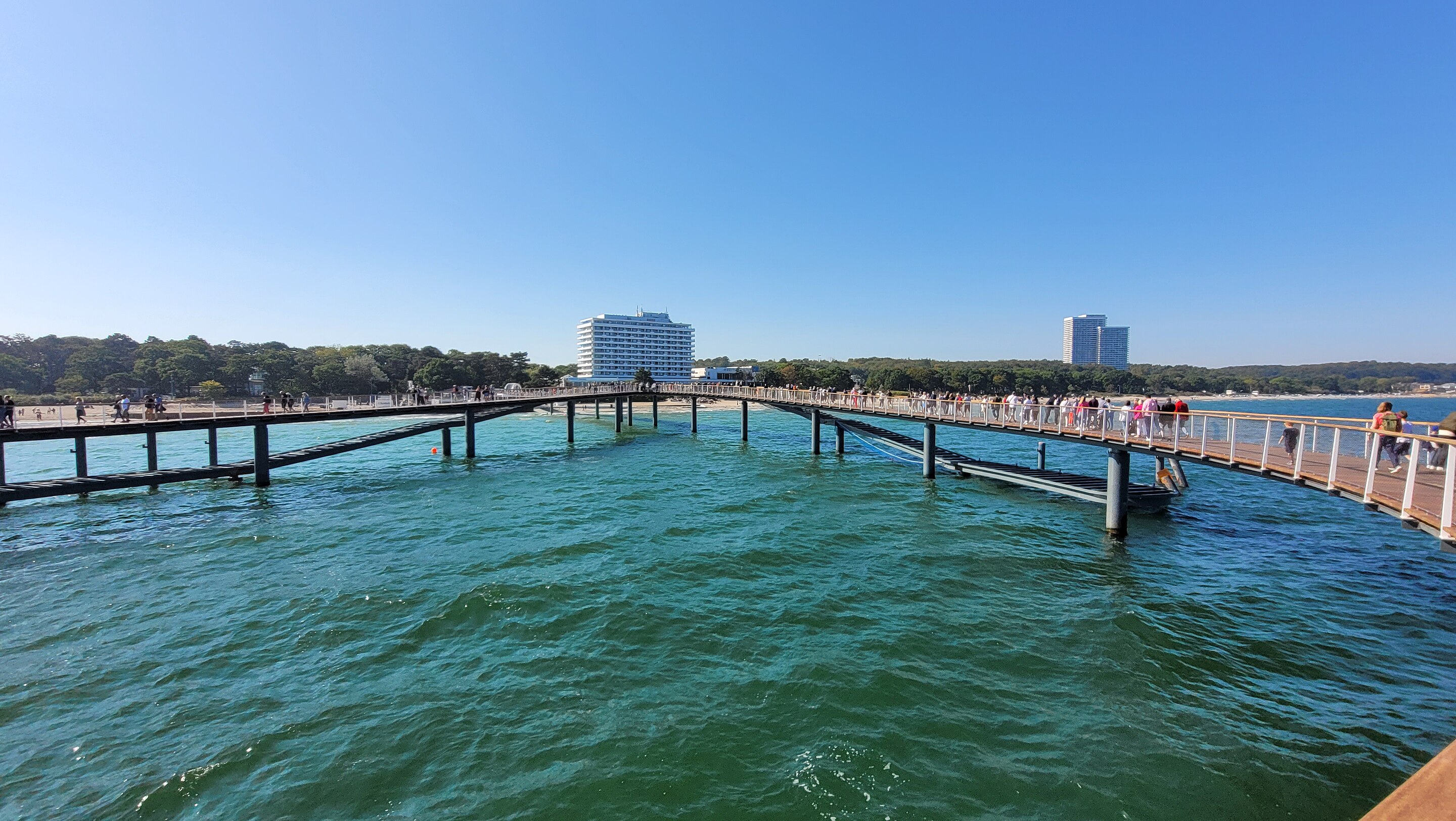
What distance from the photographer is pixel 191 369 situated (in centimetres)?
8775

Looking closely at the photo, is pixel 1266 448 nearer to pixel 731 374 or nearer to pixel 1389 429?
pixel 1389 429

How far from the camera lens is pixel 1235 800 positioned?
6895 millimetres

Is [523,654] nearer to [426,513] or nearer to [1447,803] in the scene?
[1447,803]

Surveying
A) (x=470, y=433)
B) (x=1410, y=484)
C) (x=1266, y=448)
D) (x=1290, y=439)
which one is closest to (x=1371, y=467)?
(x=1410, y=484)

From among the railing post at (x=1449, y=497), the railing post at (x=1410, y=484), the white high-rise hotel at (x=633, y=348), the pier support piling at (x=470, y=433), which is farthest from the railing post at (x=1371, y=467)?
the white high-rise hotel at (x=633, y=348)

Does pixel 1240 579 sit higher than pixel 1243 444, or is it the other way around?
pixel 1243 444

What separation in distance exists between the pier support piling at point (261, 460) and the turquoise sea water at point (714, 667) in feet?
21.0

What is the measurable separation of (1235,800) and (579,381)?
15004 centimetres

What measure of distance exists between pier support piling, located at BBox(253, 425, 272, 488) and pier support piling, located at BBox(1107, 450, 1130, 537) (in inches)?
1440

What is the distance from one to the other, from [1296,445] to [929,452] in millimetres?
16846

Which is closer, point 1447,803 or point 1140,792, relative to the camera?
point 1447,803

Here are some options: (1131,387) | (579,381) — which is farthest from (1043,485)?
(1131,387)

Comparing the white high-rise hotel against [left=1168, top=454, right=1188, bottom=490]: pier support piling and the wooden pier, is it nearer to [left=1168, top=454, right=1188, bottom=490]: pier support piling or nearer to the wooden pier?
the wooden pier

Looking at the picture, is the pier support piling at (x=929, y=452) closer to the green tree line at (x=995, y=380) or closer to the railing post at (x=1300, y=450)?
the railing post at (x=1300, y=450)
